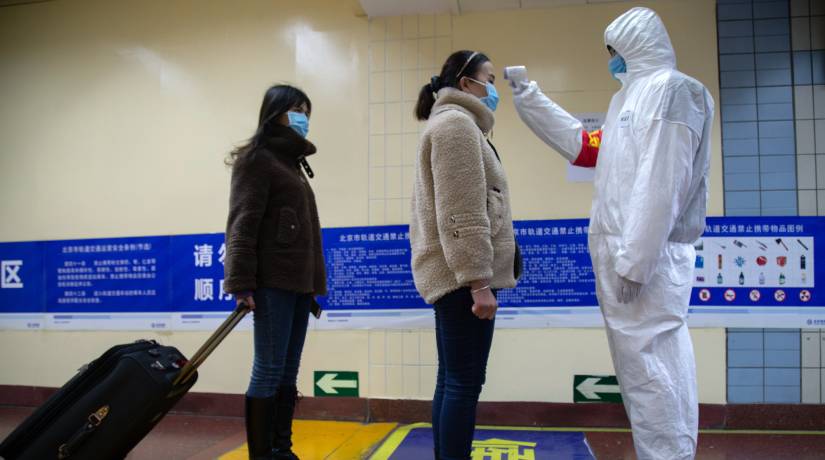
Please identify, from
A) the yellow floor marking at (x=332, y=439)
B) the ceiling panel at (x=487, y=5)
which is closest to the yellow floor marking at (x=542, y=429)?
the yellow floor marking at (x=332, y=439)

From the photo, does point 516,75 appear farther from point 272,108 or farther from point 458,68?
point 272,108

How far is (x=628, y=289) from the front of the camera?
1428 millimetres

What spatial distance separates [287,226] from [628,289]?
1.04 meters

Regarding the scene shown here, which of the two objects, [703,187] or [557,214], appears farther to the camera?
[557,214]

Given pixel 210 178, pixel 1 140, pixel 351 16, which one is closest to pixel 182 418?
pixel 210 178

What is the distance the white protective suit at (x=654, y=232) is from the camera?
139 centimetres

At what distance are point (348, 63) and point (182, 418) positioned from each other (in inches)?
76.7

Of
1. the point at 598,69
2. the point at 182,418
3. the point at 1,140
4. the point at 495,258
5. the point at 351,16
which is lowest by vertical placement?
the point at 182,418

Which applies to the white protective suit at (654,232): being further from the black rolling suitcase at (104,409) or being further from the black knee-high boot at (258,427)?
the black rolling suitcase at (104,409)

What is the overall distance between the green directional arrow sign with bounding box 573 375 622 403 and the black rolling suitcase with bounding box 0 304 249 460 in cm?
169

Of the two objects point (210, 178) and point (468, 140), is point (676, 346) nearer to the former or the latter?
point (468, 140)

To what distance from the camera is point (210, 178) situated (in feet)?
9.39

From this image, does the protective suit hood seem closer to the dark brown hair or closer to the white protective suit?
the white protective suit

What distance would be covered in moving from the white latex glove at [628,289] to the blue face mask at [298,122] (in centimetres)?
116
